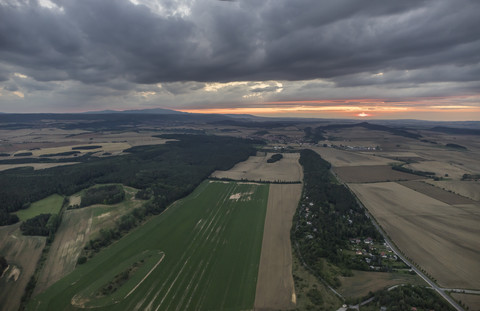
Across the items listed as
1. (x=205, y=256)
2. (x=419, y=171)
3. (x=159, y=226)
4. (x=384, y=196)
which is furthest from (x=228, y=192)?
(x=419, y=171)

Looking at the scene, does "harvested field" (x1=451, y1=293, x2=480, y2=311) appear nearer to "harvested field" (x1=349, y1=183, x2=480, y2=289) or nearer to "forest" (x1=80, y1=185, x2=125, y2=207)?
"harvested field" (x1=349, y1=183, x2=480, y2=289)

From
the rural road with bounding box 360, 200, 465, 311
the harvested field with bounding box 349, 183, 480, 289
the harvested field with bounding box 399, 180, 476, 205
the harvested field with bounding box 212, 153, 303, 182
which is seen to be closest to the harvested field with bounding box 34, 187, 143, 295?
the harvested field with bounding box 212, 153, 303, 182

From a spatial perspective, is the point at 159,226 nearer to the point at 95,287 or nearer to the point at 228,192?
the point at 95,287

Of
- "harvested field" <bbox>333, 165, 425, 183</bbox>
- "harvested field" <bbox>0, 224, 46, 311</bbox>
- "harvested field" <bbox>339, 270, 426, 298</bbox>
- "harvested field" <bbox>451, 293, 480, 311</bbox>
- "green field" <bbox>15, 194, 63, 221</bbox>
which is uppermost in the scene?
"harvested field" <bbox>333, 165, 425, 183</bbox>

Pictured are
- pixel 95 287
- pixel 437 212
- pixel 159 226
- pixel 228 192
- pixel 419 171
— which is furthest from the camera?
pixel 419 171

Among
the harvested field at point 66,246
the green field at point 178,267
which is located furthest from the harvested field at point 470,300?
the harvested field at point 66,246

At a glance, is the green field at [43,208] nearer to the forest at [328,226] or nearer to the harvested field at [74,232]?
the harvested field at [74,232]
